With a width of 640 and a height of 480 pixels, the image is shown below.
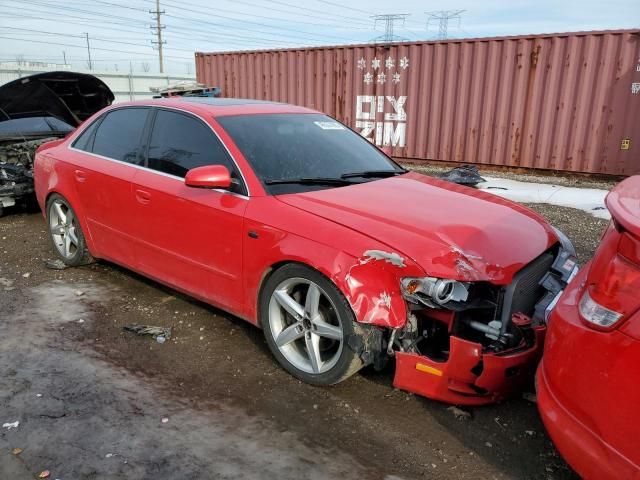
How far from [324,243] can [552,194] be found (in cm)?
656

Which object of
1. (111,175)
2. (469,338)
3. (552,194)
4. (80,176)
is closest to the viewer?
(469,338)

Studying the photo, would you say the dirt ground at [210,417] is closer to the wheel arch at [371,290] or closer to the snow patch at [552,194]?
the wheel arch at [371,290]

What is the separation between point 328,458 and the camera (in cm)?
241

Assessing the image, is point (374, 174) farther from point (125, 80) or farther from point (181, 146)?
point (125, 80)

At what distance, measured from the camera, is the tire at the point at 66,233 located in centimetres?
469

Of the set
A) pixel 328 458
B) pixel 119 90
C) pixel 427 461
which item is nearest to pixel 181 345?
pixel 328 458

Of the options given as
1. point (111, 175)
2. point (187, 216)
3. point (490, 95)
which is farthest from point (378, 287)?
point (490, 95)

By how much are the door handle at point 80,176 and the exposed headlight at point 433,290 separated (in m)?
3.12

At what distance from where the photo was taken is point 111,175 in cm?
408

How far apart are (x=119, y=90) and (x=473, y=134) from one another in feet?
61.4

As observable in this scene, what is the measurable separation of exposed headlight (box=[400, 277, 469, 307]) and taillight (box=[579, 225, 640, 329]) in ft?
2.59

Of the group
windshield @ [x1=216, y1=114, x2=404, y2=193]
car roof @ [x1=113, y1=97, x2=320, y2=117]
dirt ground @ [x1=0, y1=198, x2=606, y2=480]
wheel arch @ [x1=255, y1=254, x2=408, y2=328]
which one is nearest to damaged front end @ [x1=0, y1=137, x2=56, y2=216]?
car roof @ [x1=113, y1=97, x2=320, y2=117]

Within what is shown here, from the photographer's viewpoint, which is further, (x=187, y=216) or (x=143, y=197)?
(x=143, y=197)

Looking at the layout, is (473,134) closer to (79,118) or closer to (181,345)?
(79,118)
